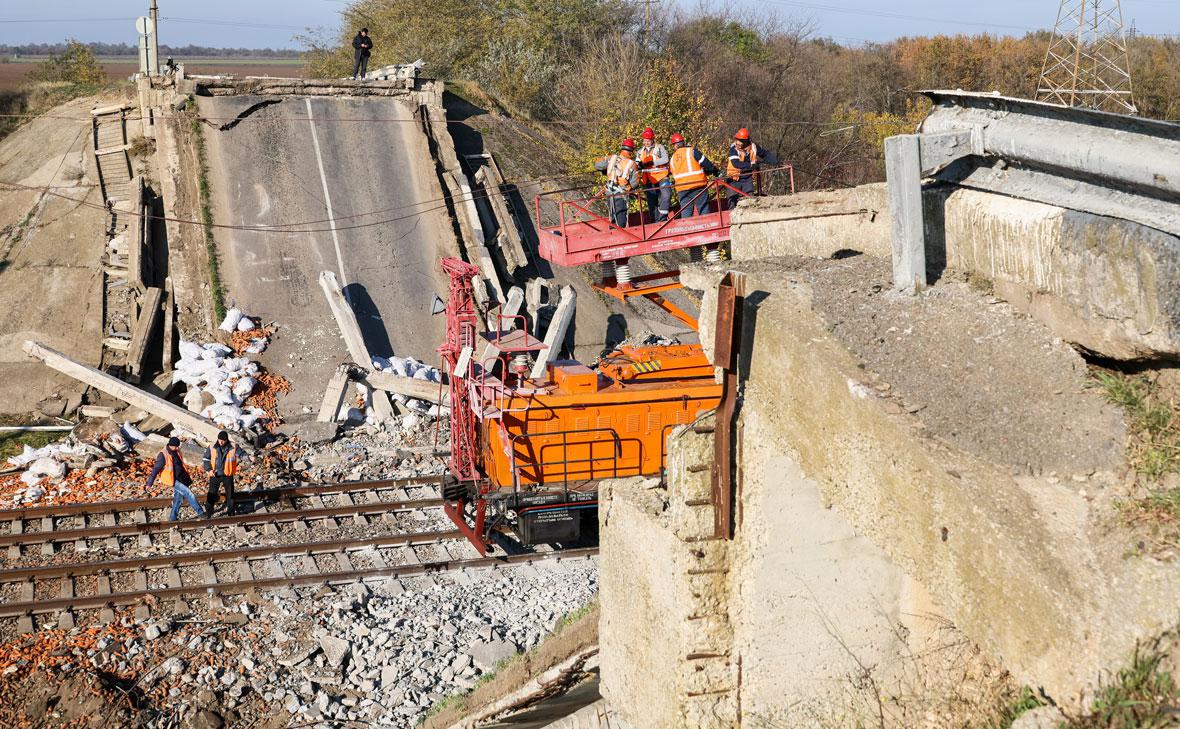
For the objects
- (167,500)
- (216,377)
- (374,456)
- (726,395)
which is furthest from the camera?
(216,377)

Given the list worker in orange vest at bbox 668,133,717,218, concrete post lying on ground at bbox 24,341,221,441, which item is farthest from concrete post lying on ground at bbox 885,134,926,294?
concrete post lying on ground at bbox 24,341,221,441

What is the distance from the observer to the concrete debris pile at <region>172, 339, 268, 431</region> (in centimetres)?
1727

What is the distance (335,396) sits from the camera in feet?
57.7

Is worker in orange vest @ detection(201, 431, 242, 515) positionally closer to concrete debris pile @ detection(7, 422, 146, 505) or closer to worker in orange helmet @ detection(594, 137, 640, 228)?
concrete debris pile @ detection(7, 422, 146, 505)

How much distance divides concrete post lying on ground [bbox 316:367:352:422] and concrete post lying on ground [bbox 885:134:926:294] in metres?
13.0

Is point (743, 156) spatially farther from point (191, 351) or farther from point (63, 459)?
point (63, 459)

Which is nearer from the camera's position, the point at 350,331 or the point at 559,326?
the point at 350,331

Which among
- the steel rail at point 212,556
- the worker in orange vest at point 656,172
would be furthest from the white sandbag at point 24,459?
the worker in orange vest at point 656,172

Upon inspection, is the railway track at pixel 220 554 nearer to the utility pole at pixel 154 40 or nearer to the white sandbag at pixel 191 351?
the white sandbag at pixel 191 351

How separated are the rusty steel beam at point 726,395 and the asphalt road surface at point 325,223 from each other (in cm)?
1307

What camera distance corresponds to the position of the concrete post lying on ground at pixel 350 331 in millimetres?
17625

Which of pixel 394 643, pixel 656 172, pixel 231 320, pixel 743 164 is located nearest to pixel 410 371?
pixel 231 320

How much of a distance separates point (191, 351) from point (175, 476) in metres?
→ 5.35

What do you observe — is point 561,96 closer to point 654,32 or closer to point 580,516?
A: point 654,32
